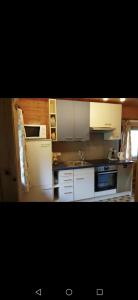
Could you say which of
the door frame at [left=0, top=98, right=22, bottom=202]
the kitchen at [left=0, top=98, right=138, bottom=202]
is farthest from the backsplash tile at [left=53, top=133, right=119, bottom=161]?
the door frame at [left=0, top=98, right=22, bottom=202]

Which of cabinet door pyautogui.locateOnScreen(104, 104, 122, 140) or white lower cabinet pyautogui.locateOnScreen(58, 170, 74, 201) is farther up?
cabinet door pyautogui.locateOnScreen(104, 104, 122, 140)

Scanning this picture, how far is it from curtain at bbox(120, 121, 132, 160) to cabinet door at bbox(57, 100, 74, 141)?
1308 millimetres

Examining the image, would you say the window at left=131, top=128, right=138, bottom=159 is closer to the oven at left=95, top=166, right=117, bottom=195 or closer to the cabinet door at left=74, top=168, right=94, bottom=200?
the oven at left=95, top=166, right=117, bottom=195

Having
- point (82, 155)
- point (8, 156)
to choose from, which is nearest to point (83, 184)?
point (82, 155)

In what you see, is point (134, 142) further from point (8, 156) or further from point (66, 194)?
point (8, 156)

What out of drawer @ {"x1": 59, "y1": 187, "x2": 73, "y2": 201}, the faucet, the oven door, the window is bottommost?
drawer @ {"x1": 59, "y1": 187, "x2": 73, "y2": 201}

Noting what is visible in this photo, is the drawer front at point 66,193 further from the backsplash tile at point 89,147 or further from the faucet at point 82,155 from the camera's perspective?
the faucet at point 82,155

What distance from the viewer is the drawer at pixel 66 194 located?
2.76 metres

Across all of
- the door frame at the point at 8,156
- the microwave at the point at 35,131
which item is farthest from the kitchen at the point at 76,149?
the door frame at the point at 8,156

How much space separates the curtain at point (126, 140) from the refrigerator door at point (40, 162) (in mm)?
1814

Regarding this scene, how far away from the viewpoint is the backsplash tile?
3.19m

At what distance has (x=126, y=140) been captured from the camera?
359 cm
